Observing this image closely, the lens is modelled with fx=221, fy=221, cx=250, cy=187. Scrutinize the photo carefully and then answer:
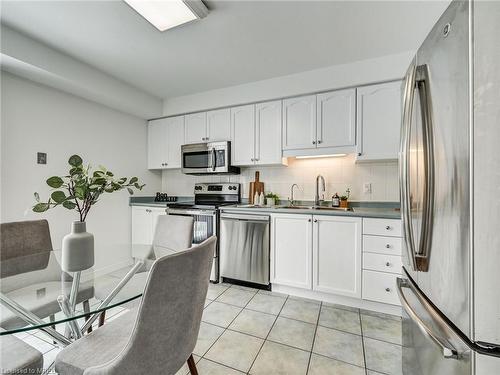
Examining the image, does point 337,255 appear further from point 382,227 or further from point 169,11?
point 169,11

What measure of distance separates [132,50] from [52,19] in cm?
58

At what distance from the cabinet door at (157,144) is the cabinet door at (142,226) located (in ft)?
2.49

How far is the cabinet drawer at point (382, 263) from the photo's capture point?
1.99 metres

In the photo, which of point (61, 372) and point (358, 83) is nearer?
point (61, 372)

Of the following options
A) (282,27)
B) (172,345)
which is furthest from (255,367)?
(282,27)

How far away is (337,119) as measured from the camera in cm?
246

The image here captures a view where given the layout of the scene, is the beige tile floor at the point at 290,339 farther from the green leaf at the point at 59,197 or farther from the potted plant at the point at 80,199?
the green leaf at the point at 59,197

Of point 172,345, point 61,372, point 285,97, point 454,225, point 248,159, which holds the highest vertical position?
point 285,97

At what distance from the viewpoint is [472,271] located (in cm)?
61

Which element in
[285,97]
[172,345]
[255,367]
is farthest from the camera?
[285,97]

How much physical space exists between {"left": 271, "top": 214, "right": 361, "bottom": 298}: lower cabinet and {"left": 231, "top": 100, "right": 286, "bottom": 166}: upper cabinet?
2.77 feet

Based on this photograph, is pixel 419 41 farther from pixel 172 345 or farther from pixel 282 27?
pixel 172 345

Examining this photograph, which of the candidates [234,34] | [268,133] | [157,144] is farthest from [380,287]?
[157,144]

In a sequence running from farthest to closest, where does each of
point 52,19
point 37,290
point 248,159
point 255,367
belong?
point 248,159 < point 52,19 < point 255,367 < point 37,290
